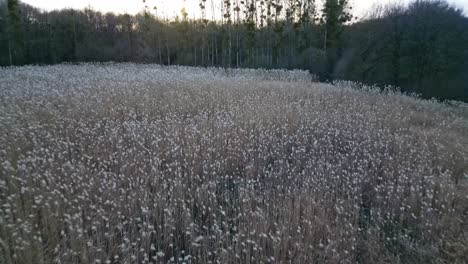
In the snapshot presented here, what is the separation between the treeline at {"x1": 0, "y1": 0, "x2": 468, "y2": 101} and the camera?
14455mm

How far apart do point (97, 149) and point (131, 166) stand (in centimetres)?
89

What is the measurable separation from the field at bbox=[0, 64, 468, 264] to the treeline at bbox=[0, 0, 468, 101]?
6.80m

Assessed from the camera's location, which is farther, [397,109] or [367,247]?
[397,109]

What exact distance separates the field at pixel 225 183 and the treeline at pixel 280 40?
680cm

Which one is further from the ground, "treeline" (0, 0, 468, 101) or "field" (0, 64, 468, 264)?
"treeline" (0, 0, 468, 101)

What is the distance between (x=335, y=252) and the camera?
316 cm

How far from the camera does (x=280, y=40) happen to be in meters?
31.3

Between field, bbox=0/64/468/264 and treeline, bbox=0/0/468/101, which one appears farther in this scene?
treeline, bbox=0/0/468/101

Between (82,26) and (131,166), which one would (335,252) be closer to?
(131,166)

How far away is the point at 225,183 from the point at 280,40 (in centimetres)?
2896

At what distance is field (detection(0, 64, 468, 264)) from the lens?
315cm

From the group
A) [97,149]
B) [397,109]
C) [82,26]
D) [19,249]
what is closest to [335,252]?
[19,249]

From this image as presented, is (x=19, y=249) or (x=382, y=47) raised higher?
(x=382, y=47)

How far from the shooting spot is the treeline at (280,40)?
569 inches
